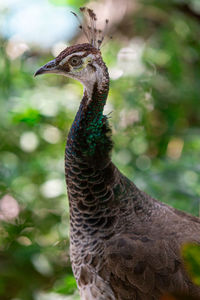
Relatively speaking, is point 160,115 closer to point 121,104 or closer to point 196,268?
point 121,104

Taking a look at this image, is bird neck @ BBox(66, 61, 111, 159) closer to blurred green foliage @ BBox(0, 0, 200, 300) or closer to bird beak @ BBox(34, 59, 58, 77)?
bird beak @ BBox(34, 59, 58, 77)

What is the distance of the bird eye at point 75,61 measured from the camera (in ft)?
4.91

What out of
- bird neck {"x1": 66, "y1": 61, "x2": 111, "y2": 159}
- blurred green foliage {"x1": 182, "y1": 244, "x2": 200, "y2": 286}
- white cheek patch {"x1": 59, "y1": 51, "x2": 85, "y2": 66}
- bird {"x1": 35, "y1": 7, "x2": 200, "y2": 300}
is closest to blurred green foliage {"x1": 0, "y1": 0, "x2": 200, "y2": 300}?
bird {"x1": 35, "y1": 7, "x2": 200, "y2": 300}

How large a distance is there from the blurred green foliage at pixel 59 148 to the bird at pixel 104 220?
0.32 m

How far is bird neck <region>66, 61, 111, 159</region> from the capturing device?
150 centimetres

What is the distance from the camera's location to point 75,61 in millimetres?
1504

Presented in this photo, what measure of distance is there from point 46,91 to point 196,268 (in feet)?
6.74

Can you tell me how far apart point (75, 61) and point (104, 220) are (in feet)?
1.97

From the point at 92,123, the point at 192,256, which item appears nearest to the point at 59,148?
the point at 92,123

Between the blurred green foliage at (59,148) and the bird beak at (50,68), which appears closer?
the bird beak at (50,68)

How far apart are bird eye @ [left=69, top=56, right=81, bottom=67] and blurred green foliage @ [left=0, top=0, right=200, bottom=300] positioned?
0.56m

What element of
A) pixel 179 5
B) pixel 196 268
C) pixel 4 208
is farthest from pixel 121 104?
pixel 196 268

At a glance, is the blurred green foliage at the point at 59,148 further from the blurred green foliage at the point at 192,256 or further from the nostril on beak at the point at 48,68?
the blurred green foliage at the point at 192,256

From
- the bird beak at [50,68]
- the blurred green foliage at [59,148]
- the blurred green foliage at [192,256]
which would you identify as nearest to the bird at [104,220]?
the bird beak at [50,68]
